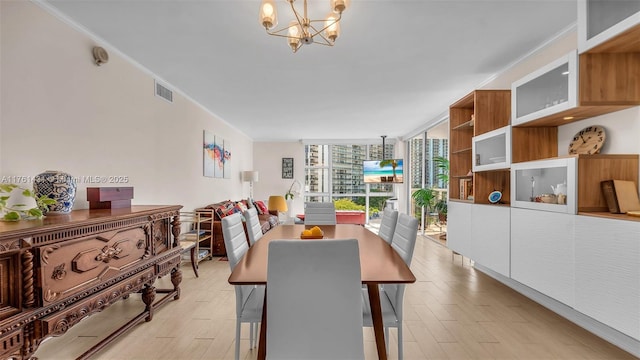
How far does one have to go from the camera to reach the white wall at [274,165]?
8734 millimetres

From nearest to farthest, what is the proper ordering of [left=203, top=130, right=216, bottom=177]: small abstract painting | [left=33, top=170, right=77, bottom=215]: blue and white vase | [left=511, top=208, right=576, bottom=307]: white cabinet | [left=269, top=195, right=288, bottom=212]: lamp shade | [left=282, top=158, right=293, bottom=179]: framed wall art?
[left=33, top=170, right=77, bottom=215]: blue and white vase
[left=511, top=208, right=576, bottom=307]: white cabinet
[left=203, top=130, right=216, bottom=177]: small abstract painting
[left=269, top=195, right=288, bottom=212]: lamp shade
[left=282, top=158, right=293, bottom=179]: framed wall art

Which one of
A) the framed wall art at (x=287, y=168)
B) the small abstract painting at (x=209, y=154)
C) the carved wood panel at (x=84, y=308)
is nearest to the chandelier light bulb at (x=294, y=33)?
the carved wood panel at (x=84, y=308)

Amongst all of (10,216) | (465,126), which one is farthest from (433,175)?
(10,216)

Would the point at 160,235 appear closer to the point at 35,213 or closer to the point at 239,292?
the point at 35,213

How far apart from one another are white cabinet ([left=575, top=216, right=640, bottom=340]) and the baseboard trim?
1.22ft

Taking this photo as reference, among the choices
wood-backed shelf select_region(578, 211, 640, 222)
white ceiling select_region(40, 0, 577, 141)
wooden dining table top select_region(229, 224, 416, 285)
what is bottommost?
wooden dining table top select_region(229, 224, 416, 285)

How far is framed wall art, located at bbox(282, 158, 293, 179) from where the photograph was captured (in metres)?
8.72

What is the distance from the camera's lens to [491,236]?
10.3 feet

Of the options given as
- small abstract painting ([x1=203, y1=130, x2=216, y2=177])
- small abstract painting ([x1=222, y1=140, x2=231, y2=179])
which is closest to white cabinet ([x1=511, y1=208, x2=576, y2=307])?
small abstract painting ([x1=203, y1=130, x2=216, y2=177])

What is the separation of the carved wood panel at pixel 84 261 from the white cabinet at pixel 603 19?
12.0 feet

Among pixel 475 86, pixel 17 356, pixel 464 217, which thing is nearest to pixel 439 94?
pixel 475 86

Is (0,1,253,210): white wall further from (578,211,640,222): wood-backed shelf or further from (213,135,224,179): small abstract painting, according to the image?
(578,211,640,222): wood-backed shelf

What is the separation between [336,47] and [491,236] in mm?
2583

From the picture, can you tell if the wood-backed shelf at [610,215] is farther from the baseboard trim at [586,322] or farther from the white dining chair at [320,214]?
the white dining chair at [320,214]
